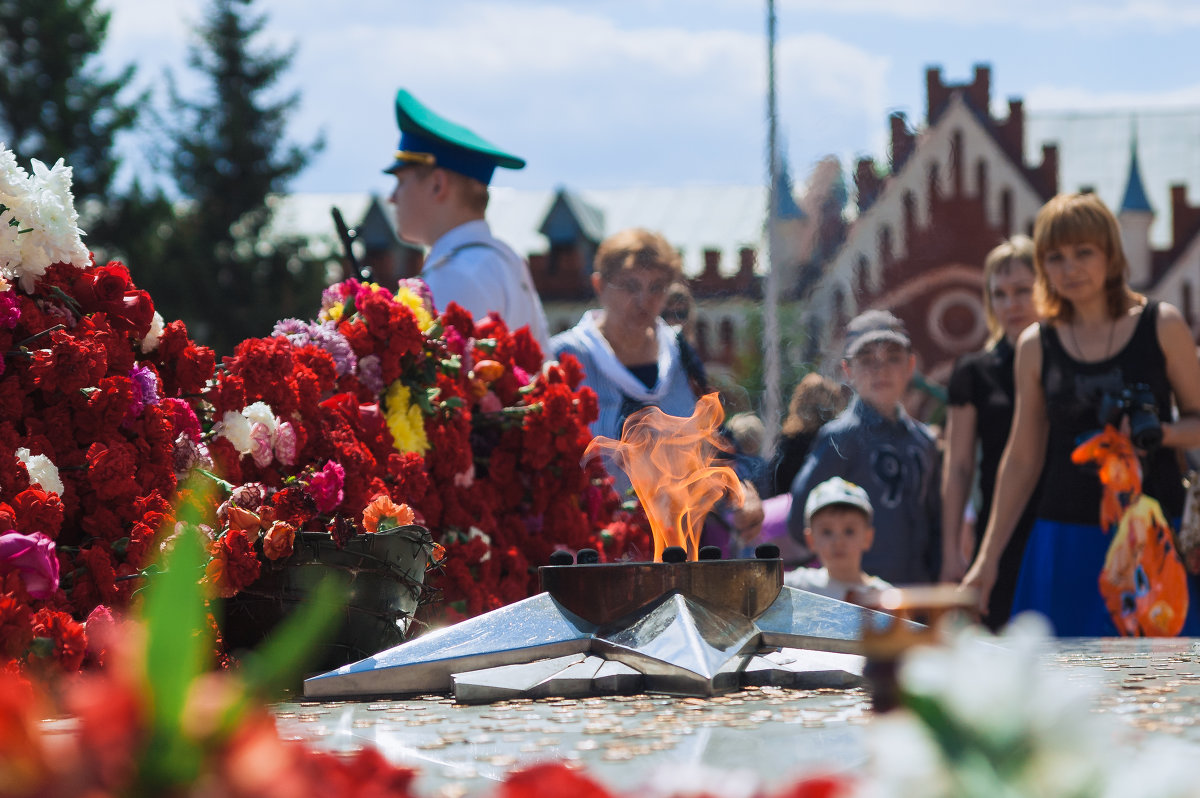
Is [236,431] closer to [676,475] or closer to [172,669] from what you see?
[676,475]

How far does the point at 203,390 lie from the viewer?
9.77 ft

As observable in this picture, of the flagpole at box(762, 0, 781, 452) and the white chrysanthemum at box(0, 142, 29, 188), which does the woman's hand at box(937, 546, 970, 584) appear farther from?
the flagpole at box(762, 0, 781, 452)

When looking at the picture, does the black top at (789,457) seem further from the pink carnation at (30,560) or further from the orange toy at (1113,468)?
the pink carnation at (30,560)

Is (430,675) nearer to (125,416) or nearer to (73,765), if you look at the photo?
(125,416)

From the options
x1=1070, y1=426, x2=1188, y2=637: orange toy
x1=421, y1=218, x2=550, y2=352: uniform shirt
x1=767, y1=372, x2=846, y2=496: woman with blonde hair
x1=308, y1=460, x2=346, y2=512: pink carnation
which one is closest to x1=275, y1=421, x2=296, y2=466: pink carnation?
x1=308, y1=460, x2=346, y2=512: pink carnation

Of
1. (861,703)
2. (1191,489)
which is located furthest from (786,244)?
(861,703)

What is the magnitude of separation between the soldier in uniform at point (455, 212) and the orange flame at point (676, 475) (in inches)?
64.2

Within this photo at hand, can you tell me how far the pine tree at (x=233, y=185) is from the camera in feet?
104

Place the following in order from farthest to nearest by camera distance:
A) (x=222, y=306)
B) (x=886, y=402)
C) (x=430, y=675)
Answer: (x=222, y=306) → (x=886, y=402) → (x=430, y=675)

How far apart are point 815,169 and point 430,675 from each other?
19.0 ft

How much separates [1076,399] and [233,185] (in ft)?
101

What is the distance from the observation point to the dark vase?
102 inches

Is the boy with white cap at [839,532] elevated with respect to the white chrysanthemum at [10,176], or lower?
lower

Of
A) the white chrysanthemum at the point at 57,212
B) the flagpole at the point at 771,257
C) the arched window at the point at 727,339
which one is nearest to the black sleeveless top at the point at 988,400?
the white chrysanthemum at the point at 57,212
